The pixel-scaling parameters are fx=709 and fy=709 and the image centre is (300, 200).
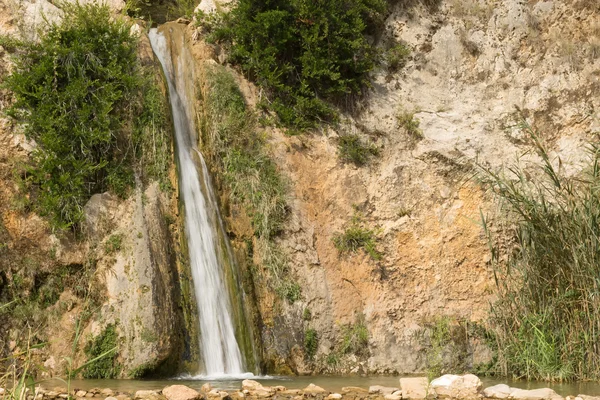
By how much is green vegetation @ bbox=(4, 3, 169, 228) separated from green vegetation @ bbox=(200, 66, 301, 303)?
100 centimetres

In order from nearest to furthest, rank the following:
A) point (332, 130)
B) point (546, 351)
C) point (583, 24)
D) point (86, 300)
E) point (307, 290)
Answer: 1. point (546, 351)
2. point (86, 300)
3. point (307, 290)
4. point (332, 130)
5. point (583, 24)

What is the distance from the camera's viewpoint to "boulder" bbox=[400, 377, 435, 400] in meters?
7.07

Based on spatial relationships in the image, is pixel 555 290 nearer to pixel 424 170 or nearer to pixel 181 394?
pixel 424 170

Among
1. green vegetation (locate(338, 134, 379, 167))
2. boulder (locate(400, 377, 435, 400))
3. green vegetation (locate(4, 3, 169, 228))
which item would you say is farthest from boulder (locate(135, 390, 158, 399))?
green vegetation (locate(338, 134, 379, 167))

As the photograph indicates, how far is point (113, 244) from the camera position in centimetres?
984

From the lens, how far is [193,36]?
1312 centimetres

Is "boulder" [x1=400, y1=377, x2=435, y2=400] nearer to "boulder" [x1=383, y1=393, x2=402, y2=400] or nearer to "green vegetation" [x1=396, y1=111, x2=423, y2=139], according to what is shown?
"boulder" [x1=383, y1=393, x2=402, y2=400]

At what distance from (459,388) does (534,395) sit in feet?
2.40

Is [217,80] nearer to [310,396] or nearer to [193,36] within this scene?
[193,36]

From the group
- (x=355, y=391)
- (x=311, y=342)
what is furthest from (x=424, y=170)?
(x=355, y=391)

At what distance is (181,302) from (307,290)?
2006mm

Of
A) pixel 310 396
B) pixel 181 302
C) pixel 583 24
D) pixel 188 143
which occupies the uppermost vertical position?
pixel 583 24

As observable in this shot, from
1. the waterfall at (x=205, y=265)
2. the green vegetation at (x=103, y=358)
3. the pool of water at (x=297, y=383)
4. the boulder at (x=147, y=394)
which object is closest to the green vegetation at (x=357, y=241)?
the waterfall at (x=205, y=265)

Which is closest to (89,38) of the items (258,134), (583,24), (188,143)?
(188,143)
